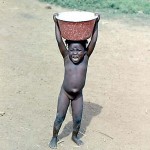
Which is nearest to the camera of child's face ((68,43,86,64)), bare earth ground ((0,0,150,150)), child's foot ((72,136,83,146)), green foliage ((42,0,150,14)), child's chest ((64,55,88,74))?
child's face ((68,43,86,64))

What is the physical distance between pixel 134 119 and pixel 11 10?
6025 millimetres

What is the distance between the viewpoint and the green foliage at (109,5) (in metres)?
11.7

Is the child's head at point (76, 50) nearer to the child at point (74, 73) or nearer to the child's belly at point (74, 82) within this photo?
the child at point (74, 73)

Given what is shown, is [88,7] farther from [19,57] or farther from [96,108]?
[96,108]

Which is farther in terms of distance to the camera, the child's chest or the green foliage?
the green foliage

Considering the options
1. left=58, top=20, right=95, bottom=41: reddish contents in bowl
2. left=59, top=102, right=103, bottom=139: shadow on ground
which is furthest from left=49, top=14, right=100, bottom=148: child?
left=59, top=102, right=103, bottom=139: shadow on ground

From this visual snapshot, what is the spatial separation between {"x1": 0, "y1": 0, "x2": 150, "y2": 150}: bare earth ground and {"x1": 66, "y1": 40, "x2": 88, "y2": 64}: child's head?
1.03 m

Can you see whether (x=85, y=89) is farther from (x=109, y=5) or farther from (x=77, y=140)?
(x=109, y=5)

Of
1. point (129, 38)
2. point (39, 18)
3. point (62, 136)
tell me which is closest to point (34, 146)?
point (62, 136)

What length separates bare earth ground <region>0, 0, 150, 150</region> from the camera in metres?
5.45

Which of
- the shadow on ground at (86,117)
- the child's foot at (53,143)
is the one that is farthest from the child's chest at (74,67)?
the shadow on ground at (86,117)

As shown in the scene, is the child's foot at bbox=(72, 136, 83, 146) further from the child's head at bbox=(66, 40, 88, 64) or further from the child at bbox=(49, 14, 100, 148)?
the child's head at bbox=(66, 40, 88, 64)

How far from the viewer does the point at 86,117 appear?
6.00m

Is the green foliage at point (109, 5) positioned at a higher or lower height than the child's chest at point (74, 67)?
lower
